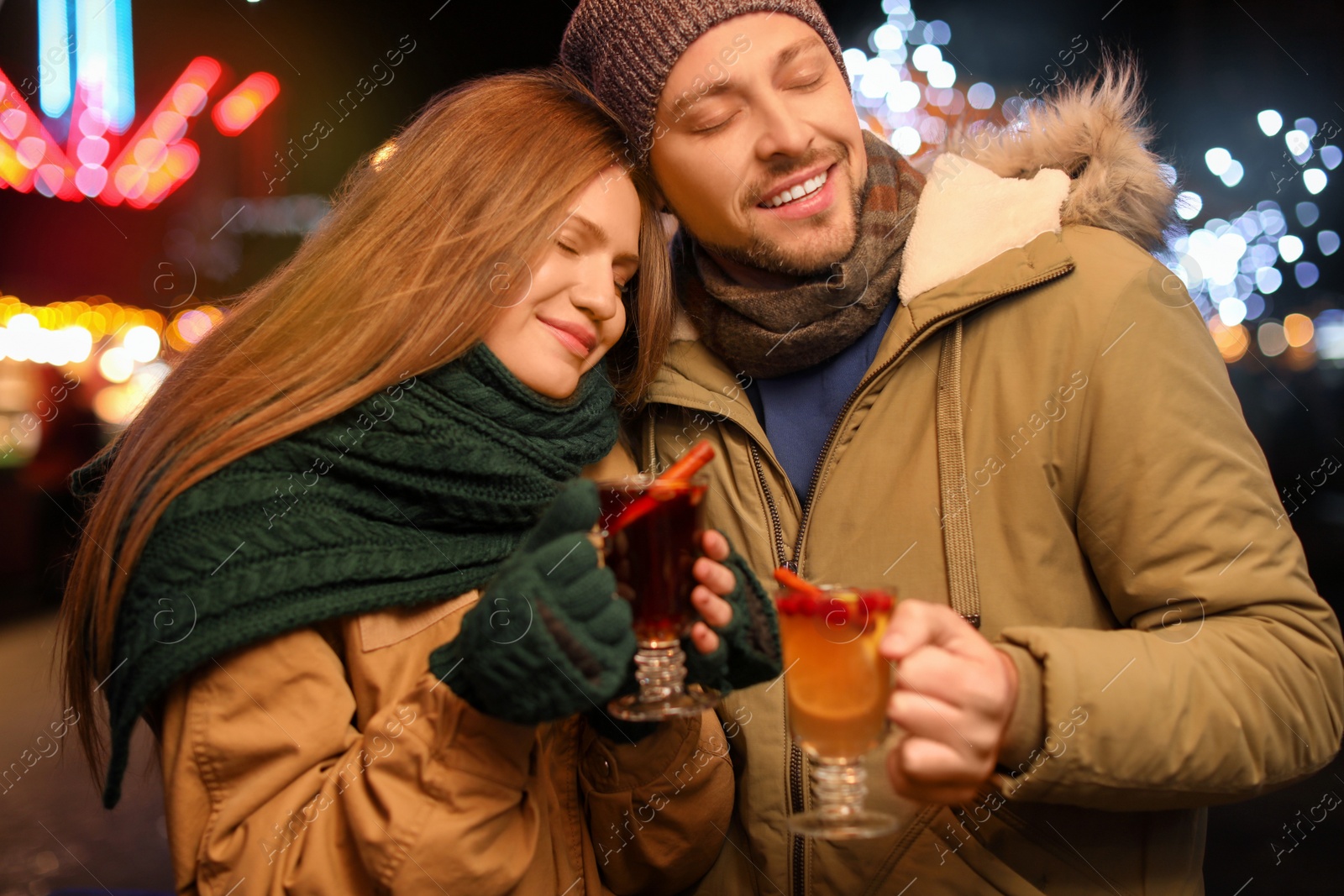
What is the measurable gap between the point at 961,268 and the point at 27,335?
7.45m

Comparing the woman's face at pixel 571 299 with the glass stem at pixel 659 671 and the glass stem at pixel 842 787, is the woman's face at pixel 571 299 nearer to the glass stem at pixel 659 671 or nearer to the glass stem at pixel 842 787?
the glass stem at pixel 659 671

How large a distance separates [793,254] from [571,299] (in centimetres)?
46

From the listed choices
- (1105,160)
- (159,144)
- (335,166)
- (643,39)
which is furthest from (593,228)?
(159,144)

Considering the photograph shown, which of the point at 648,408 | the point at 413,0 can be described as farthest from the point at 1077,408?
the point at 413,0

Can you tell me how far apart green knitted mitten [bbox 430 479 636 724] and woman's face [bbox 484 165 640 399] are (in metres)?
0.50

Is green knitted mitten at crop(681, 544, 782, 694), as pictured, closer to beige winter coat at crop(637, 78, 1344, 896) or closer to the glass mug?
the glass mug

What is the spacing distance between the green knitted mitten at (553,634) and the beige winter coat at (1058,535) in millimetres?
521

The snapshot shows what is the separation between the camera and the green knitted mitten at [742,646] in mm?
1340

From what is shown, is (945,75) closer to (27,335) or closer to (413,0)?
(413,0)

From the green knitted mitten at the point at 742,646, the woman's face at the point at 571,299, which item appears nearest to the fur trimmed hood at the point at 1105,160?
the woman's face at the point at 571,299

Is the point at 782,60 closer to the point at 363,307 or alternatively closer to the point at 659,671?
the point at 363,307

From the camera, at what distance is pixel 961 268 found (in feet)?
5.51

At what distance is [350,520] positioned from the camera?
4.99 feet

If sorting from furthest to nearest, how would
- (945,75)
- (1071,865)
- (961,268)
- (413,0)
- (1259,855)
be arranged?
1. (945,75)
2. (413,0)
3. (1259,855)
4. (961,268)
5. (1071,865)
